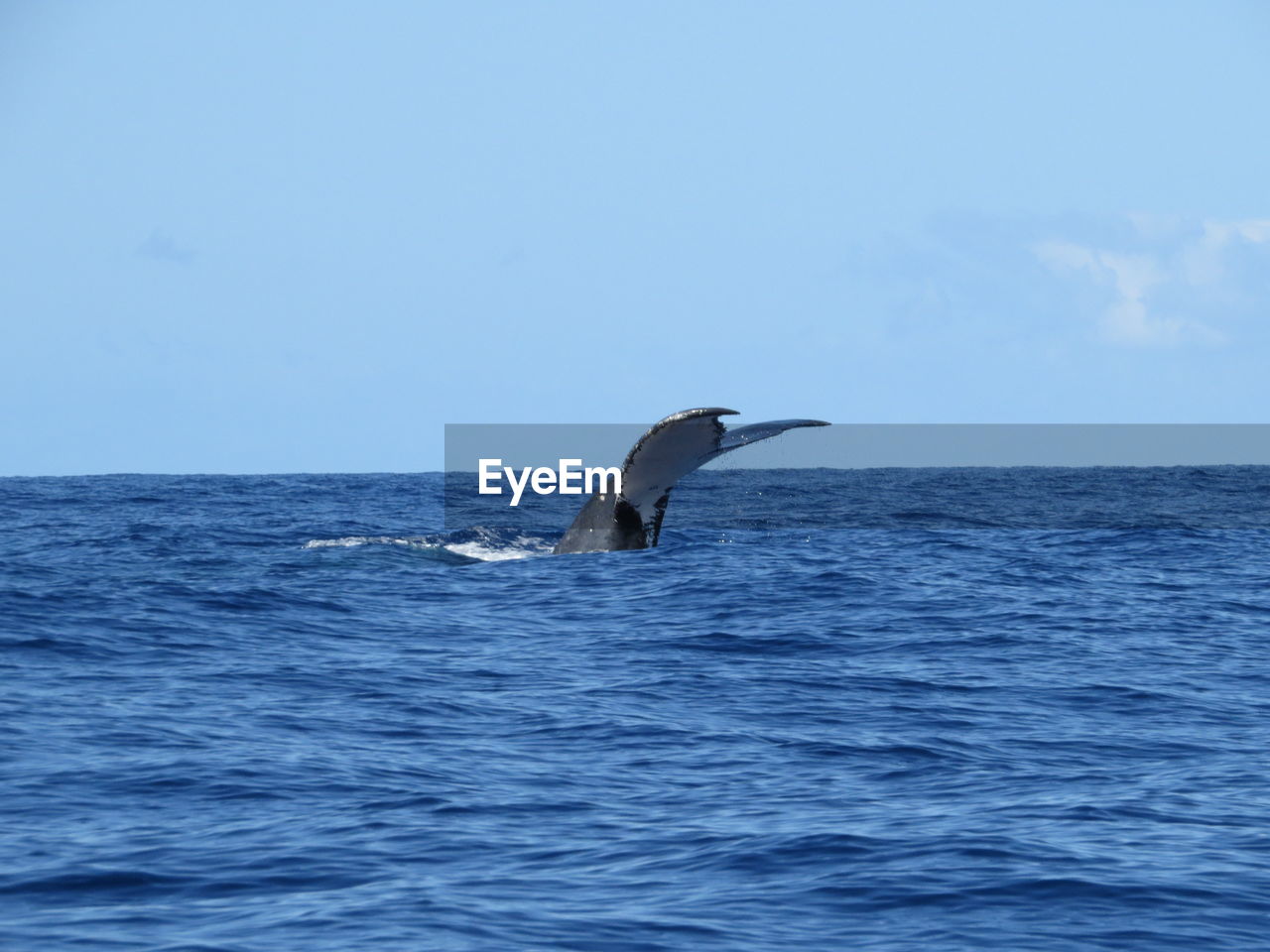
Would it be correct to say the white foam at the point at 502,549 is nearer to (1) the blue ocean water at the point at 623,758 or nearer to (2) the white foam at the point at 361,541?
(2) the white foam at the point at 361,541

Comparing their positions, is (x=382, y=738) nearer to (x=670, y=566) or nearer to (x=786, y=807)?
(x=786, y=807)

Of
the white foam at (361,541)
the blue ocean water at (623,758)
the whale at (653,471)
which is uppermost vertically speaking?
the whale at (653,471)

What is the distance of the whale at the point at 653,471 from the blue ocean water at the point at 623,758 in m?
0.52

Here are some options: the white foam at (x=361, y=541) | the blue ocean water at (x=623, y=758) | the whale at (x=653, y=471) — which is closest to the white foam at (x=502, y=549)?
the white foam at (x=361, y=541)

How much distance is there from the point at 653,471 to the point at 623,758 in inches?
290

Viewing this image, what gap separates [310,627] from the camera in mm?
14617

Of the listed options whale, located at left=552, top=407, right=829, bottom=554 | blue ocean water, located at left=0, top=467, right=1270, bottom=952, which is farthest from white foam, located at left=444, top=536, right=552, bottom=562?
whale, located at left=552, top=407, right=829, bottom=554

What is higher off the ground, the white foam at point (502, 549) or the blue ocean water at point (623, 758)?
the white foam at point (502, 549)

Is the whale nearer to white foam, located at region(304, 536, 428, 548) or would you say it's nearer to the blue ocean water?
the blue ocean water

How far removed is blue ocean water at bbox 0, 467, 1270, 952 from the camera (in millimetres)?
6426

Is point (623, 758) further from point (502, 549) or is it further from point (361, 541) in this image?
point (361, 541)

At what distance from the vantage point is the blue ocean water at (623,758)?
6.43m

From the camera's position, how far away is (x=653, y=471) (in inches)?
647

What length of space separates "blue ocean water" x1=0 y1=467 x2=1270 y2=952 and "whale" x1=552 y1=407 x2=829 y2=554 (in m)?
0.52
